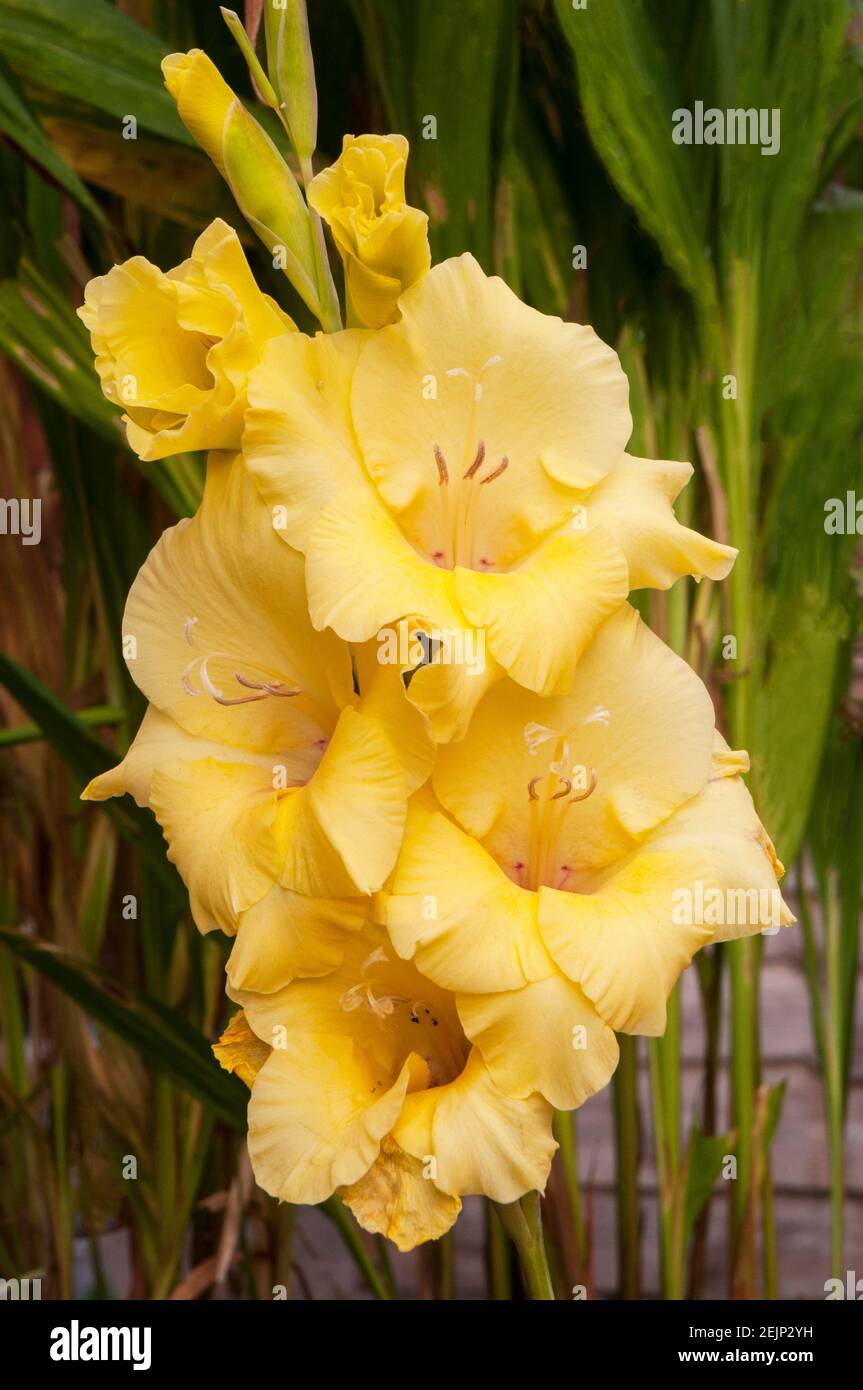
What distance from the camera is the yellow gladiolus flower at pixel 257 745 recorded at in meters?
0.34

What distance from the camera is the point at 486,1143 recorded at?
1.12 ft

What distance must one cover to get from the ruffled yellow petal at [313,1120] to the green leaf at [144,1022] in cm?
15

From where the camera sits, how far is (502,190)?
54 cm

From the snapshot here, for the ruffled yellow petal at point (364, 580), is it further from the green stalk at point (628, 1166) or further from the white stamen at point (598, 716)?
the green stalk at point (628, 1166)

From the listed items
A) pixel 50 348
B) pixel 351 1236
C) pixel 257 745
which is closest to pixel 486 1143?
pixel 257 745

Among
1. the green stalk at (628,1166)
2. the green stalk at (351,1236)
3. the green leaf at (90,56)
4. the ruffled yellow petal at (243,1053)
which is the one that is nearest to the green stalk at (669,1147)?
the green stalk at (628,1166)

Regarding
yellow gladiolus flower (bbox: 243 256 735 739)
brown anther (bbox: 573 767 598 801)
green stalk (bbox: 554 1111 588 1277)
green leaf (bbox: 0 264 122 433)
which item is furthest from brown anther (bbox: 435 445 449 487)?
green stalk (bbox: 554 1111 588 1277)

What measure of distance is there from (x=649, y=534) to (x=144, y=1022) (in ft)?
0.96

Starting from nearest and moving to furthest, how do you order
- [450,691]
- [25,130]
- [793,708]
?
[450,691]
[25,130]
[793,708]

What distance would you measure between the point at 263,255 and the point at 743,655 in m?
0.29

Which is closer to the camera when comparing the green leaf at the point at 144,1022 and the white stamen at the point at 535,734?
the white stamen at the point at 535,734

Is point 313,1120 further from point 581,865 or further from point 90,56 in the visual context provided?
point 90,56

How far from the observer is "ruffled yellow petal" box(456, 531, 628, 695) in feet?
1.12
